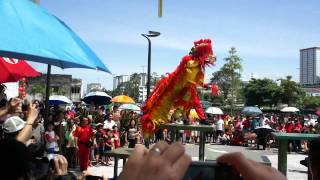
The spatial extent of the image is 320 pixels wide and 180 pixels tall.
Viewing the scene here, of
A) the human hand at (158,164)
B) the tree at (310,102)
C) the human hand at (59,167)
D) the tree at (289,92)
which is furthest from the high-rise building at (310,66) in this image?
the human hand at (158,164)

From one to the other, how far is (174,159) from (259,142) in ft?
69.1

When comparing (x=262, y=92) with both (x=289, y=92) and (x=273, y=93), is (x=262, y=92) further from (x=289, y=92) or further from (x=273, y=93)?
(x=289, y=92)

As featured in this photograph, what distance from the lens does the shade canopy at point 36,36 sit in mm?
2929

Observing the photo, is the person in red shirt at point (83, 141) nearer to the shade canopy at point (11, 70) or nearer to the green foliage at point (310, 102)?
the shade canopy at point (11, 70)

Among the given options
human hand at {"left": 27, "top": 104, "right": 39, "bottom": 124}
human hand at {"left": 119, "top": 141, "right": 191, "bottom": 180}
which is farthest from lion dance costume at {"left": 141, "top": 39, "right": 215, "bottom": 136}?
human hand at {"left": 119, "top": 141, "right": 191, "bottom": 180}

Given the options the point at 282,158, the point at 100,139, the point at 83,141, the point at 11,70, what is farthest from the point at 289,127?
the point at 282,158

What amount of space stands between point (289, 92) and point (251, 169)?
67.8 meters

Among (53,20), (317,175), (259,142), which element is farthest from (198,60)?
(259,142)

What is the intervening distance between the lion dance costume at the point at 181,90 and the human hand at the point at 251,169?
281 inches

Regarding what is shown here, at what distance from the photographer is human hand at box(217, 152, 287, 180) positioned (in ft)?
3.41

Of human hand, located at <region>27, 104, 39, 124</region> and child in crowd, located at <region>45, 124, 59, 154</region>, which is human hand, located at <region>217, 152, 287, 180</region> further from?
child in crowd, located at <region>45, 124, 59, 154</region>

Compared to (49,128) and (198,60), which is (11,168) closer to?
(198,60)

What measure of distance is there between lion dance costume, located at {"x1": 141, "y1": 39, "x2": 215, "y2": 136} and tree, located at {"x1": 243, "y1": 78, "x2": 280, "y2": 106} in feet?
204

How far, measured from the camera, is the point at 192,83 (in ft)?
27.1
